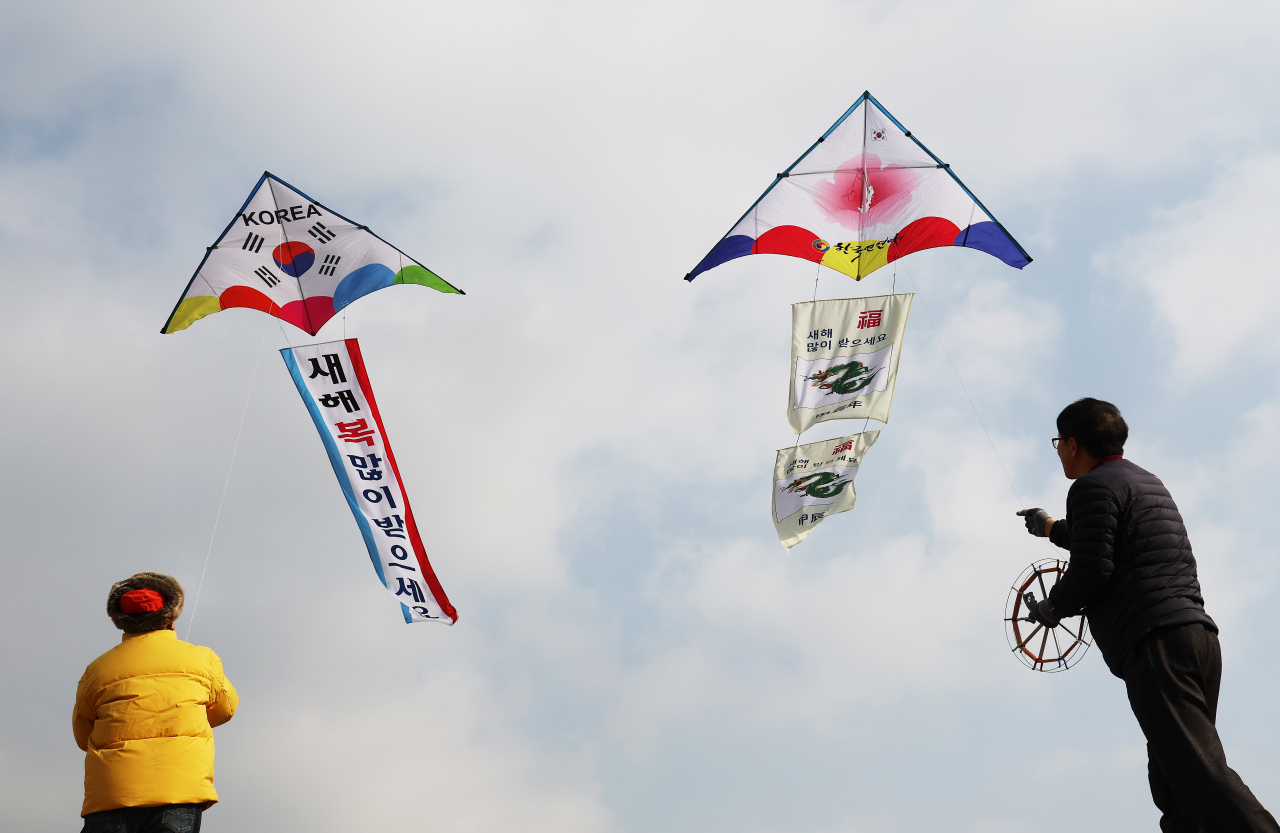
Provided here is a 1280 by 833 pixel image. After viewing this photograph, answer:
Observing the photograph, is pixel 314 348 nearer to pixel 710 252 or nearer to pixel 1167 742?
pixel 710 252

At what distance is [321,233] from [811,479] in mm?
6381

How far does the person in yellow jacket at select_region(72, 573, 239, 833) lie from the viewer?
448cm

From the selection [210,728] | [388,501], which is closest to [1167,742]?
[210,728]

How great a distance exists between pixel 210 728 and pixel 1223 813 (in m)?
4.56

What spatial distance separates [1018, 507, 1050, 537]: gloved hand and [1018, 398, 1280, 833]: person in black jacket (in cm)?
46

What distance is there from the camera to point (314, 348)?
33.0 feet

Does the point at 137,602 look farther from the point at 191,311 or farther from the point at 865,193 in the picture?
the point at 865,193

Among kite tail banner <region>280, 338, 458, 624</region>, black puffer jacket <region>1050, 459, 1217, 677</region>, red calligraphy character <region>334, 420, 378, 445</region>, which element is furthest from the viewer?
red calligraphy character <region>334, 420, 378, 445</region>

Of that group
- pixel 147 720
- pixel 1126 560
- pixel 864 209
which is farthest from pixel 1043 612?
pixel 864 209

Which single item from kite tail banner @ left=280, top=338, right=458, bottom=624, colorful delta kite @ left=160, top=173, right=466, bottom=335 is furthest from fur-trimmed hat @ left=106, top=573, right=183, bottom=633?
colorful delta kite @ left=160, top=173, right=466, bottom=335

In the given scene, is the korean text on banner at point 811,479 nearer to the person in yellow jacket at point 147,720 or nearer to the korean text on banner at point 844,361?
the korean text on banner at point 844,361

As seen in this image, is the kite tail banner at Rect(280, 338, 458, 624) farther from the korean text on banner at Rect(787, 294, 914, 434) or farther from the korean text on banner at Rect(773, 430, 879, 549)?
the korean text on banner at Rect(787, 294, 914, 434)

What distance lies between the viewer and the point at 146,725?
15.1ft

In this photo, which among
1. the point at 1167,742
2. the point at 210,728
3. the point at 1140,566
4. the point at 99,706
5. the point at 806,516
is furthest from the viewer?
the point at 806,516
